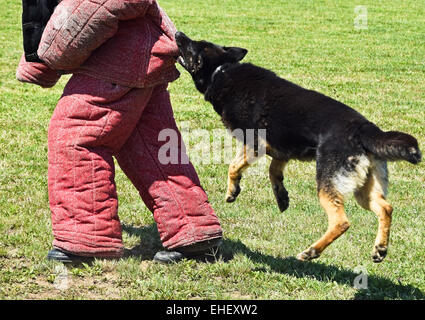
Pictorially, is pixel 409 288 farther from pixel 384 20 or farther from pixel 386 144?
pixel 384 20

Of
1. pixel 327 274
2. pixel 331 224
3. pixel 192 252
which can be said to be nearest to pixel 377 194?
pixel 331 224

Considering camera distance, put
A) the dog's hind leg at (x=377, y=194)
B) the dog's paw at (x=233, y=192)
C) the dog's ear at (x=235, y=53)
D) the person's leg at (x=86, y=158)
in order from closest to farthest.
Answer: the dog's hind leg at (x=377, y=194)
the person's leg at (x=86, y=158)
the dog's paw at (x=233, y=192)
the dog's ear at (x=235, y=53)

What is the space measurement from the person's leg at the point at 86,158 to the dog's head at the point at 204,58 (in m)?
0.76

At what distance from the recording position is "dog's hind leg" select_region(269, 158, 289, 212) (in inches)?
211

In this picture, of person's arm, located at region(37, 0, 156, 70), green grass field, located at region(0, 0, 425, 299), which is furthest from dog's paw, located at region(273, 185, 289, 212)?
person's arm, located at region(37, 0, 156, 70)

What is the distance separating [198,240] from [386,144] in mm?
1521

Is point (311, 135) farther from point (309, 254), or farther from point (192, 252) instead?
point (192, 252)

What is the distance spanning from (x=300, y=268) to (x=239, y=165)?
2.89ft

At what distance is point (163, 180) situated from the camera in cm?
493

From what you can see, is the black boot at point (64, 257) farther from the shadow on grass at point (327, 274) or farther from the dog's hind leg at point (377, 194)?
the dog's hind leg at point (377, 194)

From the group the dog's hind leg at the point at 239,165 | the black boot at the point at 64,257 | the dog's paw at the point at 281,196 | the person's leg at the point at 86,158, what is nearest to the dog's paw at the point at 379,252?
the dog's hind leg at the point at 239,165

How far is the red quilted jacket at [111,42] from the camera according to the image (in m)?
4.39
